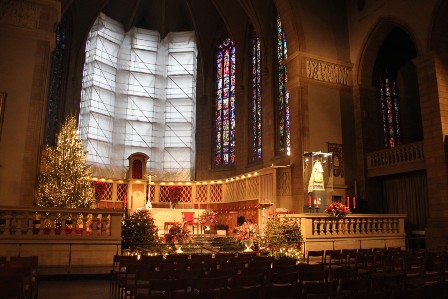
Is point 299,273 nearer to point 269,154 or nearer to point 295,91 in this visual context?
point 295,91

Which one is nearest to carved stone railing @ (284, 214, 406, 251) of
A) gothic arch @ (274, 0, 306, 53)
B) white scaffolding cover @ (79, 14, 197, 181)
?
gothic arch @ (274, 0, 306, 53)

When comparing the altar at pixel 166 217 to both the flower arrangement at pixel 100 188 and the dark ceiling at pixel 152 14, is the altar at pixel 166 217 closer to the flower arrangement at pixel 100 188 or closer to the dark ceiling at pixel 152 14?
the flower arrangement at pixel 100 188

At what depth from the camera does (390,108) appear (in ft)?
72.3

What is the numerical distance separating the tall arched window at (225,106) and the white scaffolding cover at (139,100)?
1762 mm

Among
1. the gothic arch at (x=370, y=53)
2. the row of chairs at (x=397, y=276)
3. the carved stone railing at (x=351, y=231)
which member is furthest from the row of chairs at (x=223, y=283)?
the gothic arch at (x=370, y=53)

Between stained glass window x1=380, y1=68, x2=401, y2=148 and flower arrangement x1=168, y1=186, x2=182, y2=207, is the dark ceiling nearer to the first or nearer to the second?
flower arrangement x1=168, y1=186, x2=182, y2=207

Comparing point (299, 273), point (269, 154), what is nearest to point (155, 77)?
point (269, 154)

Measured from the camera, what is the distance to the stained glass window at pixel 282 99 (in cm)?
2135

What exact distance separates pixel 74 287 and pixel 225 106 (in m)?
19.7

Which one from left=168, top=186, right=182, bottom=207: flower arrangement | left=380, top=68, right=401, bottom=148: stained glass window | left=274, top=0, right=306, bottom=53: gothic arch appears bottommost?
left=168, top=186, right=182, bottom=207: flower arrangement

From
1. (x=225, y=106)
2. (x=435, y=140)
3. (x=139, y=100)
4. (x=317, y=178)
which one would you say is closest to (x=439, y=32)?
(x=435, y=140)

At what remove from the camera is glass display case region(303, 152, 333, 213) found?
1555cm

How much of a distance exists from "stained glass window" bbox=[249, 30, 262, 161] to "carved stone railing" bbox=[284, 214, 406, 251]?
34.3 feet

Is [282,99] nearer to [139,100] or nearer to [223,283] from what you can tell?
[139,100]
